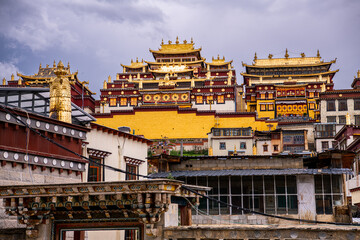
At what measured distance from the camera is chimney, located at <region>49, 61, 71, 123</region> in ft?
64.1

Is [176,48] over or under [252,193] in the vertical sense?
over

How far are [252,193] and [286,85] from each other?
1904 inches

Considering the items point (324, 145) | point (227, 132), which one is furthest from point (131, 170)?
point (324, 145)

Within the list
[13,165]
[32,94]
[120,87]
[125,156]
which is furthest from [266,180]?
[120,87]

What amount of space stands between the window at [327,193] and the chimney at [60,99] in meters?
16.6

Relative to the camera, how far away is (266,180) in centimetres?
3072

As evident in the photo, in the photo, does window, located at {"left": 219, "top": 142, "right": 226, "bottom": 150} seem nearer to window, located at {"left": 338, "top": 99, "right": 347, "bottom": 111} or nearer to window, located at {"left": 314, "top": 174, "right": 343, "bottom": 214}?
window, located at {"left": 338, "top": 99, "right": 347, "bottom": 111}

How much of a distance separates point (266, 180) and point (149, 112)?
36.0 metres

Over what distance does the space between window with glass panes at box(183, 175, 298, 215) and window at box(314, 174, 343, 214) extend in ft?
4.71

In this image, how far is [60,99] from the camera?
19.8 meters

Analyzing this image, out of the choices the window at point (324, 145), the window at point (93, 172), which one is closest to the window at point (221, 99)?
the window at point (324, 145)

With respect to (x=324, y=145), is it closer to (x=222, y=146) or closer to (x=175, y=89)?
(x=222, y=146)

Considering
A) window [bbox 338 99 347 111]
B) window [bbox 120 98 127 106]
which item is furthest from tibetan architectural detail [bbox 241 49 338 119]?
window [bbox 120 98 127 106]

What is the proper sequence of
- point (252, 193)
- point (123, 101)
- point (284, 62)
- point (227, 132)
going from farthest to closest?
1. point (284, 62)
2. point (123, 101)
3. point (227, 132)
4. point (252, 193)
